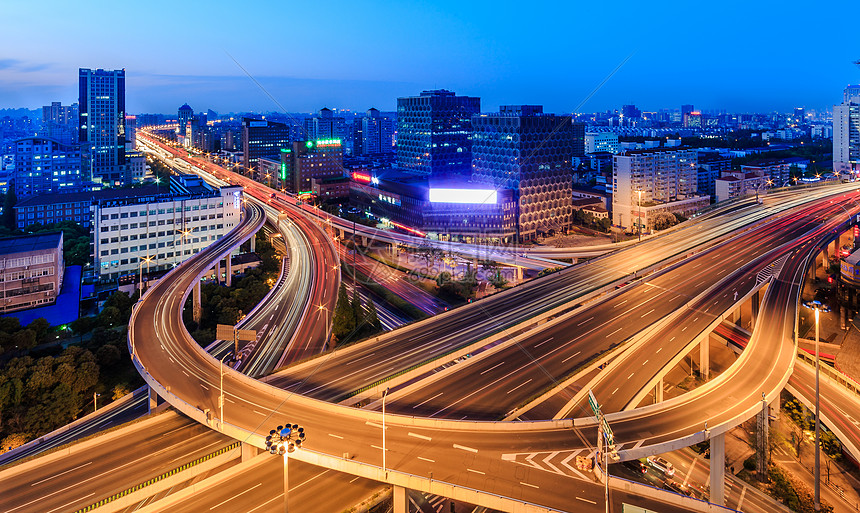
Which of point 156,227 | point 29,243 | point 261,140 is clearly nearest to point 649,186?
point 156,227

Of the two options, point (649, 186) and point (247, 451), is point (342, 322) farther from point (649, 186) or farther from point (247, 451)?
point (649, 186)

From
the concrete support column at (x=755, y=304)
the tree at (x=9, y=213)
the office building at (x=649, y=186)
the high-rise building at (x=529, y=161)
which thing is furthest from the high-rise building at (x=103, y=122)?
the concrete support column at (x=755, y=304)

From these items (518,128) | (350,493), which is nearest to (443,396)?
(350,493)

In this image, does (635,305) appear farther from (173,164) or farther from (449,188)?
(173,164)

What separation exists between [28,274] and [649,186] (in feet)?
295

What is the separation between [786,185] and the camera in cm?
10362

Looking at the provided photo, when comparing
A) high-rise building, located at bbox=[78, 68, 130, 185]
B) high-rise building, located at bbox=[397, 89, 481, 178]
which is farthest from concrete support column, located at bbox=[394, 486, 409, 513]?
high-rise building, located at bbox=[78, 68, 130, 185]

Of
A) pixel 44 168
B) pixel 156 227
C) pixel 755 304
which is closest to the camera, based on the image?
pixel 755 304

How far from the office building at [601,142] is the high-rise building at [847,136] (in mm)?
61743

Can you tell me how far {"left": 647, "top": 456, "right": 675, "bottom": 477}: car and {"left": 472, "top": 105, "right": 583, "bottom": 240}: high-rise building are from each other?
176ft

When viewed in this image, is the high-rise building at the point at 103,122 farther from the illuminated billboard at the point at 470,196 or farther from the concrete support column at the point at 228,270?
the illuminated billboard at the point at 470,196

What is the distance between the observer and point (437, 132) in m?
105

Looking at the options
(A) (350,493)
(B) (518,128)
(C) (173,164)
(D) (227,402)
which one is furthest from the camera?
(C) (173,164)

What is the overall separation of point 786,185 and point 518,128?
2676 inches
